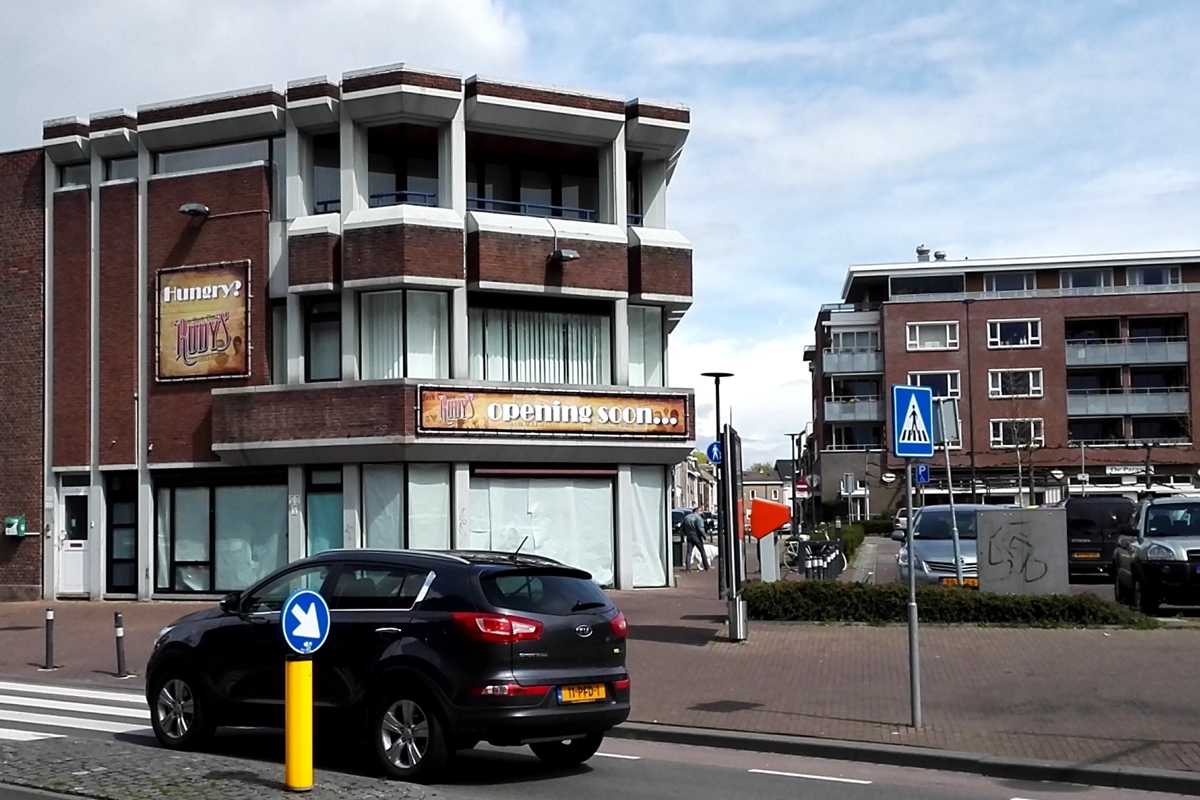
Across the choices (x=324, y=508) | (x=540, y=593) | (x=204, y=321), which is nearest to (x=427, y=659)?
(x=540, y=593)

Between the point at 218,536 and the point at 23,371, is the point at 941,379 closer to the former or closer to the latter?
the point at 218,536

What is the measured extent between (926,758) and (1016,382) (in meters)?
60.0

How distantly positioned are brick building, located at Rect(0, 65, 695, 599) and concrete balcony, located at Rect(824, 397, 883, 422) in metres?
44.3

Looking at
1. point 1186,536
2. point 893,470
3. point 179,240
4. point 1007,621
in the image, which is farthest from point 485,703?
point 893,470

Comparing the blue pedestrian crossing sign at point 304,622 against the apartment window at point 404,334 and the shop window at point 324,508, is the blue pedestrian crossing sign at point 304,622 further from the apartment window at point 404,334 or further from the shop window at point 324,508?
the shop window at point 324,508

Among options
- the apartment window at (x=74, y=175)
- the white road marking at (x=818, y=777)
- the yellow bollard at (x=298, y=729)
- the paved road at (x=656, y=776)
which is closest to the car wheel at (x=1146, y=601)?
the paved road at (x=656, y=776)

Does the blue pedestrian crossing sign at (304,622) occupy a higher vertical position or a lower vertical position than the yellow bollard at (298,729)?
higher

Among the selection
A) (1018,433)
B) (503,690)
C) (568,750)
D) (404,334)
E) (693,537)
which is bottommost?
(568,750)

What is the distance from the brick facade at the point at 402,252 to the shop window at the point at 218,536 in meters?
5.03

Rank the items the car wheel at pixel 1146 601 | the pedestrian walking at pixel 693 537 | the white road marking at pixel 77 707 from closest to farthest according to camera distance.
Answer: the white road marking at pixel 77 707 → the car wheel at pixel 1146 601 → the pedestrian walking at pixel 693 537

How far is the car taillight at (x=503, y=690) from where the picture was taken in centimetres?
960

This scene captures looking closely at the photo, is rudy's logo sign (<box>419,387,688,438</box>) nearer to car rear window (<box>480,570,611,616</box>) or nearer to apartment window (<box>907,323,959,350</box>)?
car rear window (<box>480,570,611,616</box>)

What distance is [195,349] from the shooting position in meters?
28.8

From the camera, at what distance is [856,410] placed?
7344 centimetres
